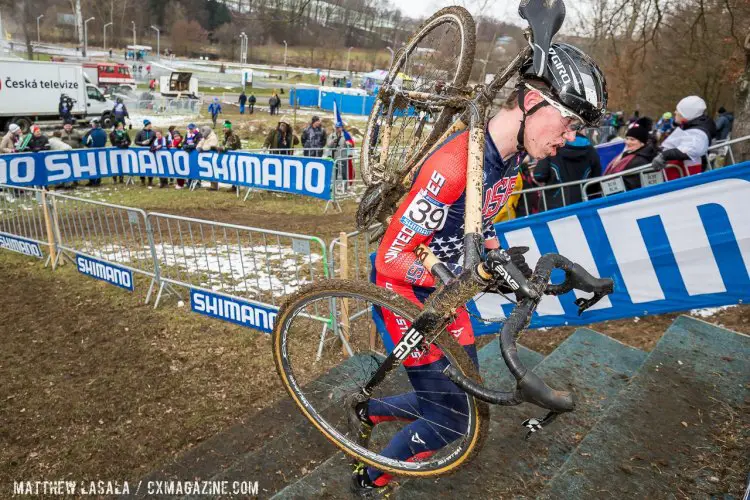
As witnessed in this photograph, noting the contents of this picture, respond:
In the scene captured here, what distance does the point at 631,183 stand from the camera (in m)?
6.98

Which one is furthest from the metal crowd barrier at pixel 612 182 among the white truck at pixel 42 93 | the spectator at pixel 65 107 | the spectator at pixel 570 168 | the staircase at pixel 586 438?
the spectator at pixel 65 107

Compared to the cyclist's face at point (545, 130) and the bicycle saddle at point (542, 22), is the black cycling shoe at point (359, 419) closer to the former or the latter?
the cyclist's face at point (545, 130)

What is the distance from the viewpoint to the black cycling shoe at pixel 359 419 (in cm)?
312

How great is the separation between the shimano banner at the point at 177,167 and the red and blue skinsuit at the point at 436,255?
9487 millimetres

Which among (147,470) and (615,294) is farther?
(615,294)

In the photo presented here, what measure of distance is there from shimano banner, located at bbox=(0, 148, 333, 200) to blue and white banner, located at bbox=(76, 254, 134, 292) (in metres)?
5.15

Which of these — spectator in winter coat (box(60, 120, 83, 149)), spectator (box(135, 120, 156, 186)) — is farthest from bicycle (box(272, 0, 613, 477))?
spectator in winter coat (box(60, 120, 83, 149))

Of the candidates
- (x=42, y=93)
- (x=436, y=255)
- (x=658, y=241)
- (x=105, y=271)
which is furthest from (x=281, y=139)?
(x=42, y=93)

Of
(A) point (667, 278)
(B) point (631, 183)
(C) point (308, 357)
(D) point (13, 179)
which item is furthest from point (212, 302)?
(D) point (13, 179)

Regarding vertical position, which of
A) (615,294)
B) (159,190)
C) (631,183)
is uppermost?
(631,183)

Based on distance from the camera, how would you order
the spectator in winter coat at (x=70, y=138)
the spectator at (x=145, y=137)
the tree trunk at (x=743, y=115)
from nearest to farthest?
the tree trunk at (x=743, y=115) → the spectator at (x=145, y=137) → the spectator in winter coat at (x=70, y=138)

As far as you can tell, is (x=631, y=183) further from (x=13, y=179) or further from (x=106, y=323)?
(x=13, y=179)

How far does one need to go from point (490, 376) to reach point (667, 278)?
2.05 m

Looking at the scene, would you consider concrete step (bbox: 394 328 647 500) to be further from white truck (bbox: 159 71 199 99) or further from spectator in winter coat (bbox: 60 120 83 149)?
white truck (bbox: 159 71 199 99)
